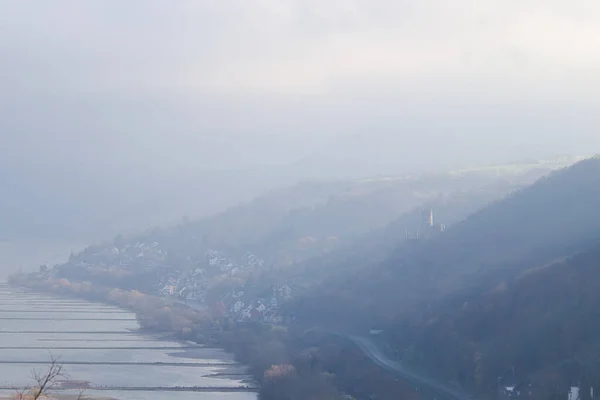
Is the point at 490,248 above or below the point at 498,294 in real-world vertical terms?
above

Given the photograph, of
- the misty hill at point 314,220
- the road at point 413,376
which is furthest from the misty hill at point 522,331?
the misty hill at point 314,220

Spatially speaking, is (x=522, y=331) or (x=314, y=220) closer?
(x=522, y=331)

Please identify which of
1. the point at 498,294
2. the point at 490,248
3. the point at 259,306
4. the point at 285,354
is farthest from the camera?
the point at 259,306

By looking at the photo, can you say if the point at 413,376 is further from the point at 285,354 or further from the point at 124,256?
the point at 124,256

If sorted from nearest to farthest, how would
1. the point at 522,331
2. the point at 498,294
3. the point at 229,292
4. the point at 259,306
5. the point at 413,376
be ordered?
the point at 413,376, the point at 522,331, the point at 498,294, the point at 259,306, the point at 229,292

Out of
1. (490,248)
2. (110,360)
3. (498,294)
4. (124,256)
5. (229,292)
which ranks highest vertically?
(124,256)

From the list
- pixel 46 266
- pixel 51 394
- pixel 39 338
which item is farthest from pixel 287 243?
pixel 51 394

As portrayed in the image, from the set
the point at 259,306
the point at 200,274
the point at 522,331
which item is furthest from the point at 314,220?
the point at 522,331

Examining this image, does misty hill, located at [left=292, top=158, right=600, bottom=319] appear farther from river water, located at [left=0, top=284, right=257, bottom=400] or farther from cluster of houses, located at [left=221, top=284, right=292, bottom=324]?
river water, located at [left=0, top=284, right=257, bottom=400]
